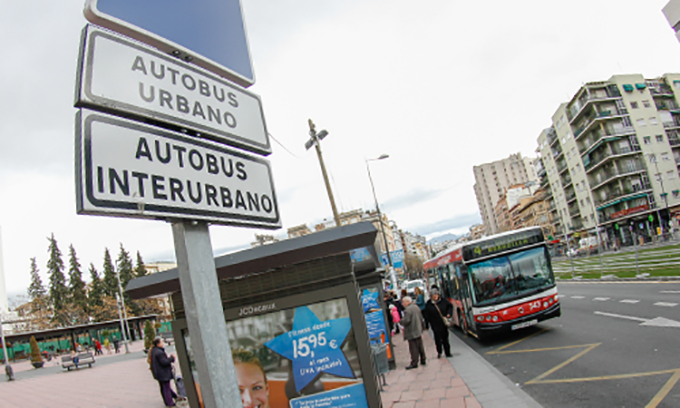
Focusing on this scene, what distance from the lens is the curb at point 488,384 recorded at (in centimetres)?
654

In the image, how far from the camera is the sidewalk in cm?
675

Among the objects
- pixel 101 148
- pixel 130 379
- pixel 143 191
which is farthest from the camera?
pixel 130 379

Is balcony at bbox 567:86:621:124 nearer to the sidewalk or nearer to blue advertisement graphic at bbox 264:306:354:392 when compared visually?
the sidewalk

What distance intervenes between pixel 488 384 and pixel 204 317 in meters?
7.59

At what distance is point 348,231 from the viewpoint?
5.39 meters

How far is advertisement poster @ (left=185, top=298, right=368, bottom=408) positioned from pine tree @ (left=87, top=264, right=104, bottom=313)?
71457 millimetres

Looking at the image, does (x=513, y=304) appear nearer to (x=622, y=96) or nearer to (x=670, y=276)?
(x=670, y=276)

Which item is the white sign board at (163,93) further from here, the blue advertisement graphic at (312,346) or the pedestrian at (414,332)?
the pedestrian at (414,332)

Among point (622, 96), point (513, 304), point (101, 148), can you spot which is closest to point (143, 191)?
point (101, 148)

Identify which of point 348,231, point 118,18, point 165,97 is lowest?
point 348,231

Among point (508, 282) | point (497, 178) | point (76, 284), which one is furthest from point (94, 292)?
point (497, 178)

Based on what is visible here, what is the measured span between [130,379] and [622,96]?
233 feet

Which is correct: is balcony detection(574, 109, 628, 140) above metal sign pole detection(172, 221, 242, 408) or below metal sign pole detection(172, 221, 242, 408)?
above

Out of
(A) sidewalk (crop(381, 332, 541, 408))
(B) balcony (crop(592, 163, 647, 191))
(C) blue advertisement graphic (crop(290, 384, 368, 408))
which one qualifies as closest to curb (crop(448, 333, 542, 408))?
(A) sidewalk (crop(381, 332, 541, 408))
